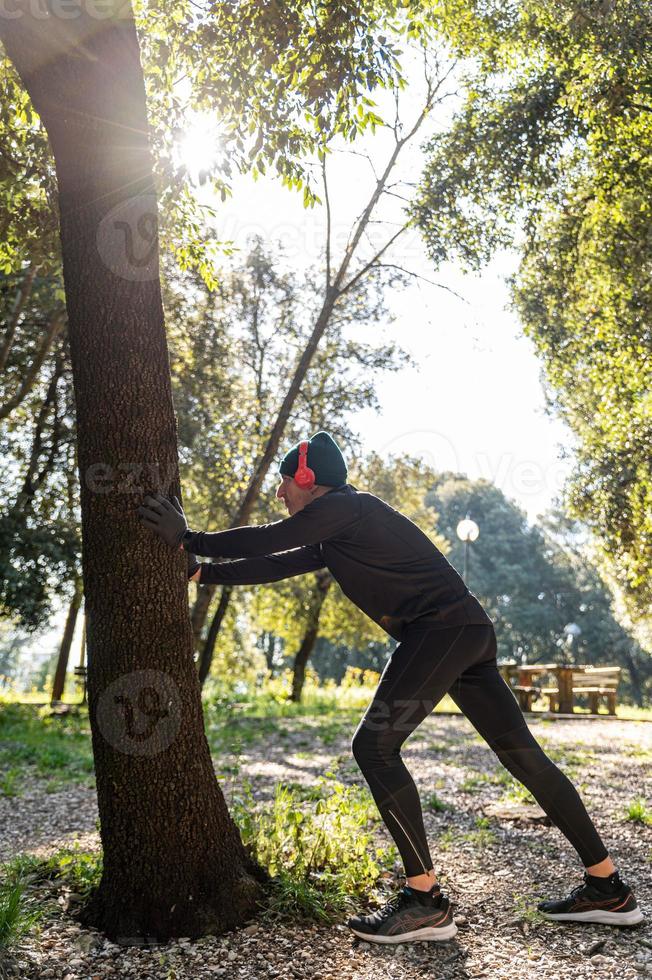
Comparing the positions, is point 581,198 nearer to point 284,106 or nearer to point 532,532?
point 284,106

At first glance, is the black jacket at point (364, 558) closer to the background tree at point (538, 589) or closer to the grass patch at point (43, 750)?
the grass patch at point (43, 750)

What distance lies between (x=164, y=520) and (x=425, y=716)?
1378 millimetres

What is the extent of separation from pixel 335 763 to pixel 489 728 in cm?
553

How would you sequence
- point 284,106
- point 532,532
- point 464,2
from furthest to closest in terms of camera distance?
point 532,532
point 464,2
point 284,106

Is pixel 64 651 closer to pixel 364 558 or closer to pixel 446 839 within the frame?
pixel 446 839

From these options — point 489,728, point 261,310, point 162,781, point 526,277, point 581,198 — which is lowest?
point 162,781

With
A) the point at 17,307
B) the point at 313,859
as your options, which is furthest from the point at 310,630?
the point at 313,859

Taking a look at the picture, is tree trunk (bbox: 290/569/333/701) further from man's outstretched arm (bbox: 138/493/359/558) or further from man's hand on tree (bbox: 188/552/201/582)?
man's outstretched arm (bbox: 138/493/359/558)

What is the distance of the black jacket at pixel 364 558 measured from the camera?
10.9 ft

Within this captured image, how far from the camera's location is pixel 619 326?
9.78 m

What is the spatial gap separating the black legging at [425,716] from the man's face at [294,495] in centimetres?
74

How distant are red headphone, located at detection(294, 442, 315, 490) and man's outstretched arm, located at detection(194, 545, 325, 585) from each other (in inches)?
11.0

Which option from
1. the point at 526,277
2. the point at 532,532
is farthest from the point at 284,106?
the point at 532,532

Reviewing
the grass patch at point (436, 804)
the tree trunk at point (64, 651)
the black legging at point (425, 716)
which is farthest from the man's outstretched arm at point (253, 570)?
the tree trunk at point (64, 651)
